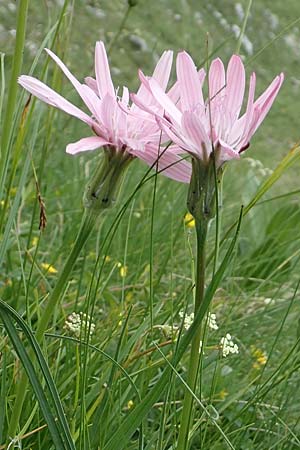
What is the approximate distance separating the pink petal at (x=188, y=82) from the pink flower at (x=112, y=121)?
0.05ft

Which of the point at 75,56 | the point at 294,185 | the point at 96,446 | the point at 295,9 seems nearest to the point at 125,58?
the point at 75,56

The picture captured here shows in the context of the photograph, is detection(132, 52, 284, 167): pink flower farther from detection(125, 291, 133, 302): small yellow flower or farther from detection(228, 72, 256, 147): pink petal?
detection(125, 291, 133, 302): small yellow flower

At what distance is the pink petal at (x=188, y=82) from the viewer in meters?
0.44

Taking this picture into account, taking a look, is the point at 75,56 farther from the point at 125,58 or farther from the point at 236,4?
the point at 236,4

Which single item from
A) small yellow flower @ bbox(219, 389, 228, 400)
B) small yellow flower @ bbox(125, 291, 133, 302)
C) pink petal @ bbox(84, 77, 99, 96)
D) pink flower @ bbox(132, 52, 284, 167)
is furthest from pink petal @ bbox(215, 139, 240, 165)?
small yellow flower @ bbox(125, 291, 133, 302)

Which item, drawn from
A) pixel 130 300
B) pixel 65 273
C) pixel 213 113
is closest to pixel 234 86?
pixel 213 113

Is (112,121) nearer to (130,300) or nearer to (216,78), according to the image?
(216,78)

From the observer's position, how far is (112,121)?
47cm

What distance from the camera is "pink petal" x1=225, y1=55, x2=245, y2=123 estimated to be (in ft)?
1.47

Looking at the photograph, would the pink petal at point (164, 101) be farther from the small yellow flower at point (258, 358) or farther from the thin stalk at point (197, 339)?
the small yellow flower at point (258, 358)

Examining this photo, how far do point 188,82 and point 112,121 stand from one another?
0.05 m

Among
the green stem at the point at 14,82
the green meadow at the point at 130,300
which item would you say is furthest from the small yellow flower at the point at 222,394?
the green stem at the point at 14,82

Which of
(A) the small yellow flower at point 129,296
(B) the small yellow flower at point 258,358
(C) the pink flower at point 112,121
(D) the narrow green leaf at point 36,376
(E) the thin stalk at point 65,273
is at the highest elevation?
(C) the pink flower at point 112,121

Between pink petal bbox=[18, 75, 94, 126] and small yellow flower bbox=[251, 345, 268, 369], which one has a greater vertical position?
pink petal bbox=[18, 75, 94, 126]
